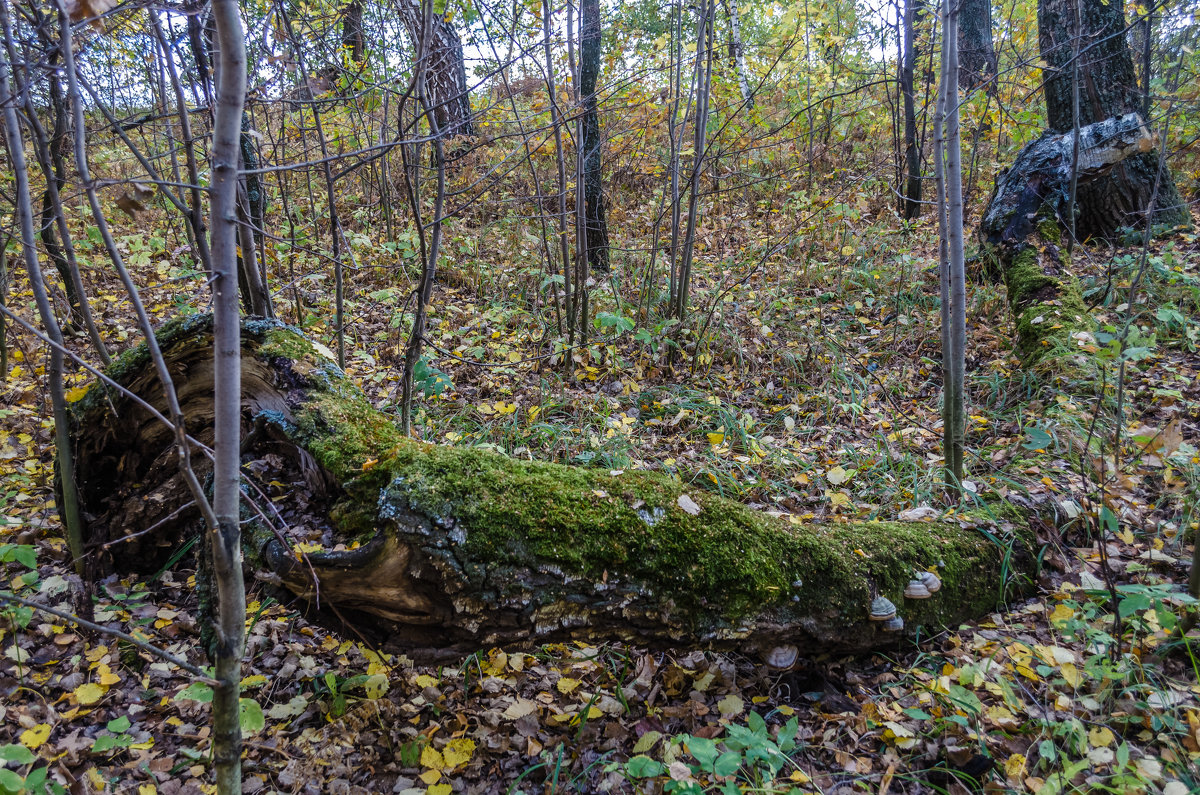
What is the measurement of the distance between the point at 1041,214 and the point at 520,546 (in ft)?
19.6

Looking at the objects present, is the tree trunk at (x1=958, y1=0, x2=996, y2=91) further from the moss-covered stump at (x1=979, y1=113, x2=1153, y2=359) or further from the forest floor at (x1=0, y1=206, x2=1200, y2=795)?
the forest floor at (x1=0, y1=206, x2=1200, y2=795)

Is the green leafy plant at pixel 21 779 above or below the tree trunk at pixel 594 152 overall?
below

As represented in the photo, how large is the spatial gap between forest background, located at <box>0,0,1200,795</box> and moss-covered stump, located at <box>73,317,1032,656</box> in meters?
0.16

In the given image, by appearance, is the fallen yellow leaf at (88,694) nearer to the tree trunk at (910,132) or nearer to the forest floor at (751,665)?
the forest floor at (751,665)

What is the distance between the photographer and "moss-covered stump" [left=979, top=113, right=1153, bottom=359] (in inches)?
185

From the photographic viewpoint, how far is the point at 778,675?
231 centimetres

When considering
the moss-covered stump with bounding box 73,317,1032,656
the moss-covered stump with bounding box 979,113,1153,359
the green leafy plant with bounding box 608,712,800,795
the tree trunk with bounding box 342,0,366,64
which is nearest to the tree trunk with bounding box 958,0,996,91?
the moss-covered stump with bounding box 979,113,1153,359

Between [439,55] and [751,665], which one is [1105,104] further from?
[751,665]

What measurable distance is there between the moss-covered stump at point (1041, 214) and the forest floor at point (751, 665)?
602 mm

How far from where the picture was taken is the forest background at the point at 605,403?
1.92 meters

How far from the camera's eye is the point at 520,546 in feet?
6.38

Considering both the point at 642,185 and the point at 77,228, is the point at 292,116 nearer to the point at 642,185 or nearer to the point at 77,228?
the point at 77,228

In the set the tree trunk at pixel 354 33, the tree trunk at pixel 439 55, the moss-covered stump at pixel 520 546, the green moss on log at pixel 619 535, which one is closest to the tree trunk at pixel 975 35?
the tree trunk at pixel 439 55

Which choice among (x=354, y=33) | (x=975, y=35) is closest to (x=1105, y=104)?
(x=975, y=35)
